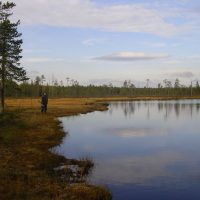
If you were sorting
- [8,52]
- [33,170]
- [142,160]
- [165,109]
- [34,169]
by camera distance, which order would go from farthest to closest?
[165,109], [8,52], [142,160], [34,169], [33,170]

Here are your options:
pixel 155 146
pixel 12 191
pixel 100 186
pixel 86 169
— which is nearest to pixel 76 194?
pixel 100 186

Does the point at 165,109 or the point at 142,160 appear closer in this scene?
the point at 142,160

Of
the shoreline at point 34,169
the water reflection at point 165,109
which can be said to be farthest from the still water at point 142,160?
the water reflection at point 165,109


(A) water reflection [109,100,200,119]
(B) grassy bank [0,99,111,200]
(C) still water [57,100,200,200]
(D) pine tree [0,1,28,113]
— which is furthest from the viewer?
(A) water reflection [109,100,200,119]

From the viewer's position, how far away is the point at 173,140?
1205 inches

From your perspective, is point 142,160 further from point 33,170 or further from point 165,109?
point 165,109

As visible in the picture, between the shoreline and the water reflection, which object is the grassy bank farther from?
the water reflection

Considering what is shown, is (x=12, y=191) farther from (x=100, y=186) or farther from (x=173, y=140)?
(x=173, y=140)

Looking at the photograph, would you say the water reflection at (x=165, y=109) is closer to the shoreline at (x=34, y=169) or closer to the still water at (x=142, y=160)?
the still water at (x=142, y=160)

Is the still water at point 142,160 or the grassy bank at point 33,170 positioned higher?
the grassy bank at point 33,170

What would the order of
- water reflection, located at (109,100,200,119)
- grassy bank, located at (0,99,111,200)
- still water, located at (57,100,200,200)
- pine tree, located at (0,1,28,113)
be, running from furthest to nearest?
water reflection, located at (109,100,200,119) < pine tree, located at (0,1,28,113) < still water, located at (57,100,200,200) < grassy bank, located at (0,99,111,200)

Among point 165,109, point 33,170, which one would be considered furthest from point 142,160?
point 165,109

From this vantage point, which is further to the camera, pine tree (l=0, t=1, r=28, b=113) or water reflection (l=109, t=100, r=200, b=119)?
water reflection (l=109, t=100, r=200, b=119)

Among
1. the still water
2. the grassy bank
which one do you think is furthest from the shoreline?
the still water
